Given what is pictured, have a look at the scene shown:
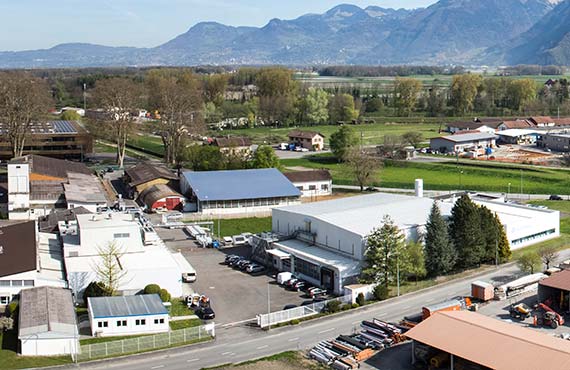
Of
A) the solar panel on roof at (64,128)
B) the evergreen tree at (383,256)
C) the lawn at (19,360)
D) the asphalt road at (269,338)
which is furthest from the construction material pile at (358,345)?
the solar panel on roof at (64,128)

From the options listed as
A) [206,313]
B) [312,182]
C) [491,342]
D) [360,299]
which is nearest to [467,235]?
[360,299]

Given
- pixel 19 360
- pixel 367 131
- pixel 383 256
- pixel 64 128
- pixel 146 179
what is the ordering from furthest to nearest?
pixel 367 131
pixel 64 128
pixel 146 179
pixel 383 256
pixel 19 360

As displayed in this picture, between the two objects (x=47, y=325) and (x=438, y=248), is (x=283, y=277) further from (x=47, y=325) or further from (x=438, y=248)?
(x=47, y=325)

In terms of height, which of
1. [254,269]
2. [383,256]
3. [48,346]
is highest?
[383,256]

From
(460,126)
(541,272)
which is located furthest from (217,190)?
(460,126)

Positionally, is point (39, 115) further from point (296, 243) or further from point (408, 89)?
point (408, 89)

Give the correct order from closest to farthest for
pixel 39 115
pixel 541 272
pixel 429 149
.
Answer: pixel 541 272 < pixel 39 115 < pixel 429 149
